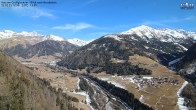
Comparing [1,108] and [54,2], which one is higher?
[54,2]

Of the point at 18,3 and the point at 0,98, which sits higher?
the point at 18,3

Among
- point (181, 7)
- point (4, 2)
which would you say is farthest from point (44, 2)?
point (181, 7)

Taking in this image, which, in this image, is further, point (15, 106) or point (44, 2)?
point (15, 106)

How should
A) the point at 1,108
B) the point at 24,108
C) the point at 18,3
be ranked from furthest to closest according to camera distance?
the point at 24,108, the point at 1,108, the point at 18,3

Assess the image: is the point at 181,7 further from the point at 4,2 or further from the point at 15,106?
the point at 15,106

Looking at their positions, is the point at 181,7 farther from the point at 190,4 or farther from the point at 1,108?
the point at 1,108

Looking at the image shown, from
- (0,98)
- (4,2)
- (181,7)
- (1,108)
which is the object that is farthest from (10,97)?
(181,7)

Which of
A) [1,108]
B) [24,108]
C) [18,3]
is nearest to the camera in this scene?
[18,3]

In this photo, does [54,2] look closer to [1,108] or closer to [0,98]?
[1,108]

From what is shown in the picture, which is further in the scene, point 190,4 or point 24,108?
point 24,108
